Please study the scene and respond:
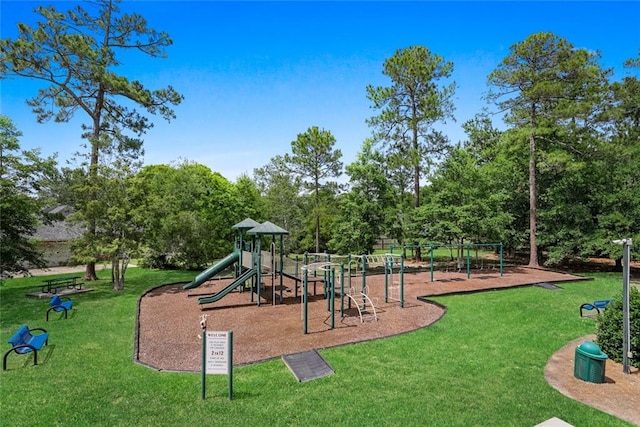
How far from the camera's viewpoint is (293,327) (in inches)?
377

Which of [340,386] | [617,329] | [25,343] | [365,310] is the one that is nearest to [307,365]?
[340,386]

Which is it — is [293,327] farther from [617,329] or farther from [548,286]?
[548,286]

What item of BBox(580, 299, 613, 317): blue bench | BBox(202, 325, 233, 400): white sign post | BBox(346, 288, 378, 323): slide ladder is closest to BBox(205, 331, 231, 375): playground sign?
Result: BBox(202, 325, 233, 400): white sign post

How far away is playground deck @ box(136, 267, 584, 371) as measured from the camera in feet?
25.7

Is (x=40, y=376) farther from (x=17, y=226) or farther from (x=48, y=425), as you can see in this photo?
(x=17, y=226)

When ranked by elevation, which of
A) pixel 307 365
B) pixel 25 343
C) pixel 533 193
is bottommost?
pixel 307 365

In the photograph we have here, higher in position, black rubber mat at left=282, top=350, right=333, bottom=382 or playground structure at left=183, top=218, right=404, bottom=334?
playground structure at left=183, top=218, right=404, bottom=334

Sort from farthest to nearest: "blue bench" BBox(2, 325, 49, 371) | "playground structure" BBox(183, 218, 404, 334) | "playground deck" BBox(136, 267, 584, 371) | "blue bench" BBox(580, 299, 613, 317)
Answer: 1. "playground structure" BBox(183, 218, 404, 334)
2. "blue bench" BBox(580, 299, 613, 317)
3. "playground deck" BBox(136, 267, 584, 371)
4. "blue bench" BBox(2, 325, 49, 371)

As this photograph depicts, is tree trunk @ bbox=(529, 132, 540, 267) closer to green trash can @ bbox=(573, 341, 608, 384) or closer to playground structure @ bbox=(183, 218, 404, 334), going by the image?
playground structure @ bbox=(183, 218, 404, 334)

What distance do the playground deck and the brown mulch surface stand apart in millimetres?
20

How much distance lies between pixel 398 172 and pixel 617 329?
701 inches

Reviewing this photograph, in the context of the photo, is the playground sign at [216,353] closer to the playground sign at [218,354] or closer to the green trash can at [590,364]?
the playground sign at [218,354]

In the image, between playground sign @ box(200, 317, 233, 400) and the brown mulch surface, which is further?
the brown mulch surface

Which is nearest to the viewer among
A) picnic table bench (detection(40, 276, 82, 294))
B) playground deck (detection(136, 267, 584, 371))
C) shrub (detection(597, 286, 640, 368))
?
shrub (detection(597, 286, 640, 368))
